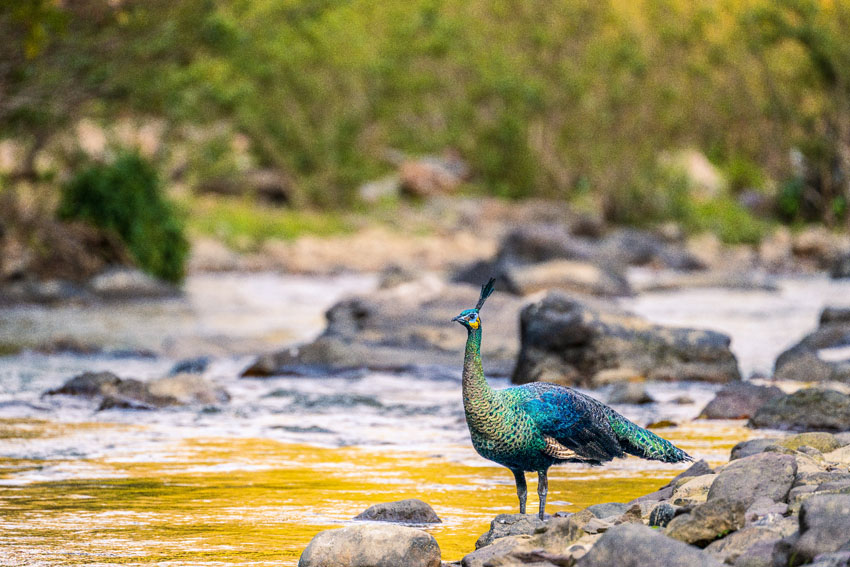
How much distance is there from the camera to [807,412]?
9102 mm

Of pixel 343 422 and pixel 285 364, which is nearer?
pixel 343 422

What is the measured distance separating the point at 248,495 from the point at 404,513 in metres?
1.25

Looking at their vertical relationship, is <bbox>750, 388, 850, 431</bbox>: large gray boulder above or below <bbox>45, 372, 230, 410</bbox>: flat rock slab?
below

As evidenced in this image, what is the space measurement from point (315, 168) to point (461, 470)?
29.9 meters

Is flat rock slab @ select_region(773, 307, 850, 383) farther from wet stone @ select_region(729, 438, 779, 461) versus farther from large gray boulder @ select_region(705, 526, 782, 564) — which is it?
large gray boulder @ select_region(705, 526, 782, 564)

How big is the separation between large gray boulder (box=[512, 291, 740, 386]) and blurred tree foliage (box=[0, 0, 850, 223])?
13.1 m

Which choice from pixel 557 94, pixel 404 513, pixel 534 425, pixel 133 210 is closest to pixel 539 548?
pixel 534 425

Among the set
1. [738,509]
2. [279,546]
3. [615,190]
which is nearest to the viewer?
[738,509]

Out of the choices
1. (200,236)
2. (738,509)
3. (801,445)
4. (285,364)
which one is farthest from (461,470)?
(200,236)

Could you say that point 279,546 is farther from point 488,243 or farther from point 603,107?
point 603,107

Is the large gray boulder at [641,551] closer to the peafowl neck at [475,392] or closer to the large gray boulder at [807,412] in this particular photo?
the peafowl neck at [475,392]

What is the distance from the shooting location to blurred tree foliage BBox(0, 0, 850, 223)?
32.9m

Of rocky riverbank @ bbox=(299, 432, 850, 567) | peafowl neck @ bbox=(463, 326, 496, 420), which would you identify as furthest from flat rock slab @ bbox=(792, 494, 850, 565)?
peafowl neck @ bbox=(463, 326, 496, 420)

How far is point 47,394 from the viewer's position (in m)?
11.2
